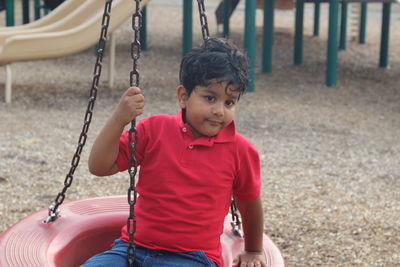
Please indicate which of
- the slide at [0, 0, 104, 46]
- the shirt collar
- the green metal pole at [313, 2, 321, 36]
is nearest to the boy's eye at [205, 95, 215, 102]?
the shirt collar

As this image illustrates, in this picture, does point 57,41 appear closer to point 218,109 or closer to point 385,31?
point 218,109

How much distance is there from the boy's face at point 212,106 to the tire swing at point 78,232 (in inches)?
9.6

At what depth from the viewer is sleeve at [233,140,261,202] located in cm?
206

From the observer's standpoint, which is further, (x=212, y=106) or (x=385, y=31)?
(x=385, y=31)

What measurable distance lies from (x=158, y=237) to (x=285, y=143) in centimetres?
334

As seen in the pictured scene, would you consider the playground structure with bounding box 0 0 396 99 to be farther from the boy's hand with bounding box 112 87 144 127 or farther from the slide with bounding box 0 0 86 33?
the boy's hand with bounding box 112 87 144 127

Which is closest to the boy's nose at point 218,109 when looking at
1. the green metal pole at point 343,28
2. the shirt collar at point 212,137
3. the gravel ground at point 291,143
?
the shirt collar at point 212,137

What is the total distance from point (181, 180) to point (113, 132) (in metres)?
0.27

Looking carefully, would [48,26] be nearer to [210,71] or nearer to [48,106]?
[48,106]

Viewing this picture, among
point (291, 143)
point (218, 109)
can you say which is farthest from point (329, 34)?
point (218, 109)

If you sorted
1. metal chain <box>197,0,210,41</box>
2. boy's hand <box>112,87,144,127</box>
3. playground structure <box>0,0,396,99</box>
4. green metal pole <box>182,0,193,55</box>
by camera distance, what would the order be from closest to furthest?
1. boy's hand <box>112,87,144,127</box>
2. metal chain <box>197,0,210,41</box>
3. playground structure <box>0,0,396,99</box>
4. green metal pole <box>182,0,193,55</box>

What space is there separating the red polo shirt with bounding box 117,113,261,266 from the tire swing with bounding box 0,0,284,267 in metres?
0.08

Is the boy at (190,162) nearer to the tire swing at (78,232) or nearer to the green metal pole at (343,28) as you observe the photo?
the tire swing at (78,232)

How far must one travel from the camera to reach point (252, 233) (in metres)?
2.19
